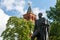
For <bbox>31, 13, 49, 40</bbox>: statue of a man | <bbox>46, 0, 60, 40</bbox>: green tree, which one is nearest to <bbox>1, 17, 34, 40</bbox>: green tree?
<bbox>46, 0, 60, 40</bbox>: green tree

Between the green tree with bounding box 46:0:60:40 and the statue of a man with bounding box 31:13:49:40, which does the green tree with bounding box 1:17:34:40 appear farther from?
the statue of a man with bounding box 31:13:49:40

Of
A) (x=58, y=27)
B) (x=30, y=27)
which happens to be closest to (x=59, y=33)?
(x=58, y=27)

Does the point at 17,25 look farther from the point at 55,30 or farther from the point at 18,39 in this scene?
the point at 55,30

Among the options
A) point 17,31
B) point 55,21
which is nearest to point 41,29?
point 55,21

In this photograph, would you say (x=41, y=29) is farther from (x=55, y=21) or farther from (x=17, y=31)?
(x=17, y=31)

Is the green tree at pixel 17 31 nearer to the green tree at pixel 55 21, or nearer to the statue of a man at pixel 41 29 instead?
the green tree at pixel 55 21

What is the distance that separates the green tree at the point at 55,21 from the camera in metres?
32.0

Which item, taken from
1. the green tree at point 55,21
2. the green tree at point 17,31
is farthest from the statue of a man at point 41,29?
the green tree at point 17,31

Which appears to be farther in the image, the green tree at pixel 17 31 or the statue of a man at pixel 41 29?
the green tree at pixel 17 31

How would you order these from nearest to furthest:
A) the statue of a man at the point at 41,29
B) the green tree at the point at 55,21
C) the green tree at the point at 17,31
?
1. the statue of a man at the point at 41,29
2. the green tree at the point at 55,21
3. the green tree at the point at 17,31

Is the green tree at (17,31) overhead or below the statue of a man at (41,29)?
overhead

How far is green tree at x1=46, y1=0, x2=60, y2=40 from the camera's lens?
32000mm

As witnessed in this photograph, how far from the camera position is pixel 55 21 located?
33.0 m

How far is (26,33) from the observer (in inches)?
1629
